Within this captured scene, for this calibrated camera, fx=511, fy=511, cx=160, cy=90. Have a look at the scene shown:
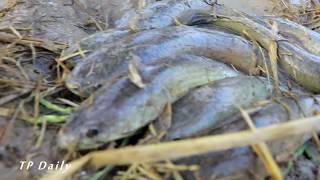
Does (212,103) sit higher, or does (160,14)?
(160,14)

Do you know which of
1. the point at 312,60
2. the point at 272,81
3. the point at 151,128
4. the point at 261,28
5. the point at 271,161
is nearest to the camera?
the point at 271,161

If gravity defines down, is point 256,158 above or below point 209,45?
below

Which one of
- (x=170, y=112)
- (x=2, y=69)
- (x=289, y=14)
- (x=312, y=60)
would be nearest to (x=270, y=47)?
(x=312, y=60)

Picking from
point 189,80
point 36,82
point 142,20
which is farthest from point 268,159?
point 142,20

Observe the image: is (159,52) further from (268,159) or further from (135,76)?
(268,159)

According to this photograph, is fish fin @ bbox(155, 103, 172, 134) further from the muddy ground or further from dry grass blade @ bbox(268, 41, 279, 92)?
dry grass blade @ bbox(268, 41, 279, 92)

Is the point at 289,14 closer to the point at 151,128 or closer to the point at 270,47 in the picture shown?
the point at 270,47

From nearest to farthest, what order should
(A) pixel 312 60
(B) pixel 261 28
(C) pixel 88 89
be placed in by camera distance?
(C) pixel 88 89, (A) pixel 312 60, (B) pixel 261 28

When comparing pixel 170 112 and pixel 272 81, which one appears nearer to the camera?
pixel 170 112
